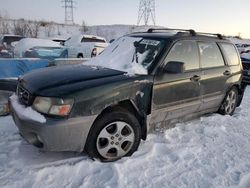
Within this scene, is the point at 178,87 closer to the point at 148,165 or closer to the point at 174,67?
the point at 174,67

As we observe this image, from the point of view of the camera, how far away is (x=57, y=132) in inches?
126

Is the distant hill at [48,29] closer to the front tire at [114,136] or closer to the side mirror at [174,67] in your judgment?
the side mirror at [174,67]

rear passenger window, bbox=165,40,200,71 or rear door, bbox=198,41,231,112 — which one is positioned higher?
rear passenger window, bbox=165,40,200,71

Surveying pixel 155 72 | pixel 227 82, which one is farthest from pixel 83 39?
pixel 155 72

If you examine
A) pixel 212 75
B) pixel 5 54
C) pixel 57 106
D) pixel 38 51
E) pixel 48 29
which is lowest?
pixel 48 29

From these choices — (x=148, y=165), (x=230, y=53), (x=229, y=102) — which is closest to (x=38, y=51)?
(x=230, y=53)

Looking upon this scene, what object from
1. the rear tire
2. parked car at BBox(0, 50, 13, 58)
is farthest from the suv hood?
parked car at BBox(0, 50, 13, 58)

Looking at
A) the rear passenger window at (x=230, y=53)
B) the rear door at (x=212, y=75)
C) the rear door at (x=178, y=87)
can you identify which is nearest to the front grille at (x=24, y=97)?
the rear door at (x=178, y=87)

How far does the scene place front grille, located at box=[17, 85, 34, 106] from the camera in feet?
11.4

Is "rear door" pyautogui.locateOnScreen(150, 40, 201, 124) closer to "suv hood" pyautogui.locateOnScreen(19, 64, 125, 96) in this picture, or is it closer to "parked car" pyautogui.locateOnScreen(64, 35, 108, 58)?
"suv hood" pyautogui.locateOnScreen(19, 64, 125, 96)

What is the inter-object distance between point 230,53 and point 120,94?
10.6 feet

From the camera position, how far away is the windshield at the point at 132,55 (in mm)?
4078

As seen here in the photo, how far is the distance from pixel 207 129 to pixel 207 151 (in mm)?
936

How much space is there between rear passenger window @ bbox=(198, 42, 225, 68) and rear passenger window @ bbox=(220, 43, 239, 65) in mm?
242
